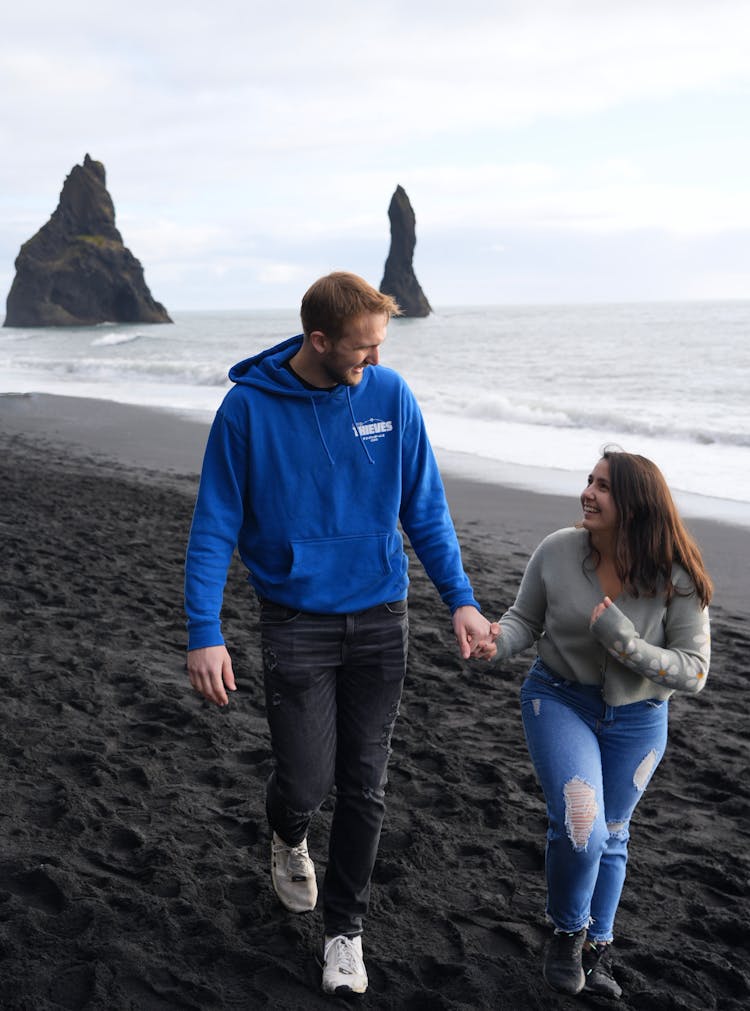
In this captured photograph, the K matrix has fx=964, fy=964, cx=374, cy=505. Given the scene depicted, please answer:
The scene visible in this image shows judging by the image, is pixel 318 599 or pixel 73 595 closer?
pixel 318 599

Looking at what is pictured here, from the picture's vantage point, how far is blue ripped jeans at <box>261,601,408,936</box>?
2.76 meters

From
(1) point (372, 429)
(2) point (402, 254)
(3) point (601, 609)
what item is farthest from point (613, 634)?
(2) point (402, 254)

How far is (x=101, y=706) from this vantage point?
5.05m

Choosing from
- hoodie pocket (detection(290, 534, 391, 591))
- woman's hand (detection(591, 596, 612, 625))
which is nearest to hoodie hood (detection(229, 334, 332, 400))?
hoodie pocket (detection(290, 534, 391, 591))

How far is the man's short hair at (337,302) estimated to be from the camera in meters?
2.58

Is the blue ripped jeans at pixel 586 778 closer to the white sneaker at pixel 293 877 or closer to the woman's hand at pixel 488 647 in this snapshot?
the woman's hand at pixel 488 647

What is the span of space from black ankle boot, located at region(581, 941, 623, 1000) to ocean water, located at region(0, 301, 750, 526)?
26.3 feet

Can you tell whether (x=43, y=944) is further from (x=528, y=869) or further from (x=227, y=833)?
(x=528, y=869)

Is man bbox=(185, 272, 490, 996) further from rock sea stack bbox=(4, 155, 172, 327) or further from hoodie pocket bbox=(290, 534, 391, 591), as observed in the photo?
rock sea stack bbox=(4, 155, 172, 327)

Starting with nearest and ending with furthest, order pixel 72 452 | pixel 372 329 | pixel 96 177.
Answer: pixel 372 329 < pixel 72 452 < pixel 96 177

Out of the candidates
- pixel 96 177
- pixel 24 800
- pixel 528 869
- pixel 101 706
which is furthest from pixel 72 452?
pixel 96 177

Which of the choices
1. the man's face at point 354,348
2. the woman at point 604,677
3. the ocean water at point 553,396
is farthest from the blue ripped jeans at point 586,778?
the ocean water at point 553,396

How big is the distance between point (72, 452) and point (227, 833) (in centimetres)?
1184

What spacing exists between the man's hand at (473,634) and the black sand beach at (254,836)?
1.03 metres
